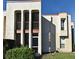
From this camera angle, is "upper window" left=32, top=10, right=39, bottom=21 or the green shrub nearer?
the green shrub

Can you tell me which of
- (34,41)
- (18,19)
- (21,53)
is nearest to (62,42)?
(34,41)

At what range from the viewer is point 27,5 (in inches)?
571

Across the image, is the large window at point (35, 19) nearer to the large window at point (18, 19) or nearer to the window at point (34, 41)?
the window at point (34, 41)

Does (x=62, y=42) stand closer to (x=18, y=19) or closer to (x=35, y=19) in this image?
(x=35, y=19)

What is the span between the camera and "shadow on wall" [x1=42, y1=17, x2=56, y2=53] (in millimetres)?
15620

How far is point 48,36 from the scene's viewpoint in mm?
16047

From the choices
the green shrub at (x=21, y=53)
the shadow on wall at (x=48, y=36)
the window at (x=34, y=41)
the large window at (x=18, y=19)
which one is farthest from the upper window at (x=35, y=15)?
the green shrub at (x=21, y=53)

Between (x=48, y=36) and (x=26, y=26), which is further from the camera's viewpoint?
(x=48, y=36)

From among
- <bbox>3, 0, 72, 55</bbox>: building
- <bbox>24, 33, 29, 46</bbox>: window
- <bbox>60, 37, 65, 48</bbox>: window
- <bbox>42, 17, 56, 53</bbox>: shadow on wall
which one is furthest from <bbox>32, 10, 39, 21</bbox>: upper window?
<bbox>60, 37, 65, 48</bbox>: window

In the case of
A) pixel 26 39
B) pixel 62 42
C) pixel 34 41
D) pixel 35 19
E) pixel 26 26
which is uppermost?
pixel 35 19

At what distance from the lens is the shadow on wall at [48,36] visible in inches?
615

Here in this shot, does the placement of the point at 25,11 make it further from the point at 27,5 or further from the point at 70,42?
the point at 70,42

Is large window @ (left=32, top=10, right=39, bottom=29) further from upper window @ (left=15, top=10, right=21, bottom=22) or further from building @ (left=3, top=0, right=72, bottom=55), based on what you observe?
upper window @ (left=15, top=10, right=21, bottom=22)
